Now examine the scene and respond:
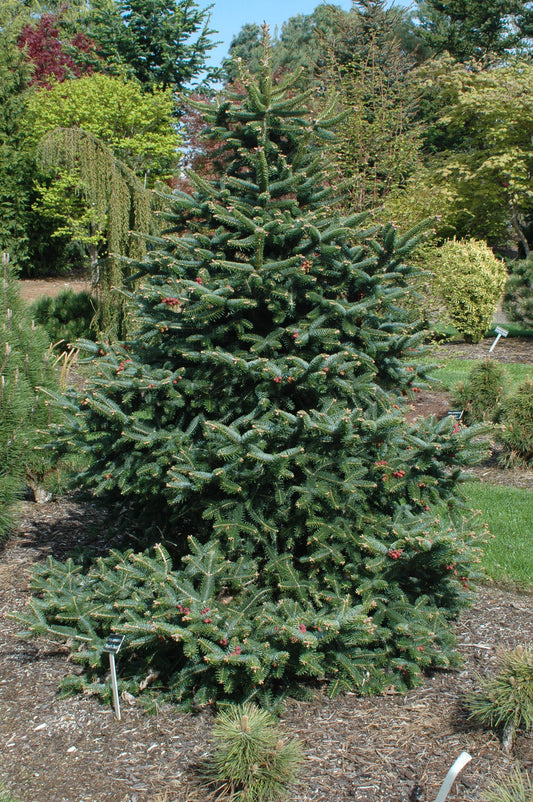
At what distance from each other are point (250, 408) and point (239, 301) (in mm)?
621

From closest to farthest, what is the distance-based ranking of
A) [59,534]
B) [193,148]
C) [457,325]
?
[59,534]
[457,325]
[193,148]

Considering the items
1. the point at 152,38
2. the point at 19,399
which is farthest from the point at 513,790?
the point at 152,38

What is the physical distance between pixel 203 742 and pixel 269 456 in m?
A: 1.38

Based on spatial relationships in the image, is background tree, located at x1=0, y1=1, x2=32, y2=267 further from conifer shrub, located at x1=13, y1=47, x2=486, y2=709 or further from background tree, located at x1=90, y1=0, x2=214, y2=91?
conifer shrub, located at x1=13, y1=47, x2=486, y2=709

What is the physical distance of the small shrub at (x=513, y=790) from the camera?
242 cm

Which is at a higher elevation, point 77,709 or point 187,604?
point 187,604

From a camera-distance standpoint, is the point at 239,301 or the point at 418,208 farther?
the point at 418,208

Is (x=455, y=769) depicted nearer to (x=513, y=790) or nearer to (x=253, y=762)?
(x=513, y=790)

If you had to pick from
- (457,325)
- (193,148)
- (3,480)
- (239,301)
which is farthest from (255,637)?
(193,148)

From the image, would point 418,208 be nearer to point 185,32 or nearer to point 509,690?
point 509,690

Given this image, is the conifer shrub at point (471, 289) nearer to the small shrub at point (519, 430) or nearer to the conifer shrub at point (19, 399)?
the small shrub at point (519, 430)

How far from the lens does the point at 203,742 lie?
3098mm

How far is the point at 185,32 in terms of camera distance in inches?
878

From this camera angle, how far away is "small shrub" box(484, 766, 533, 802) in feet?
7.95
